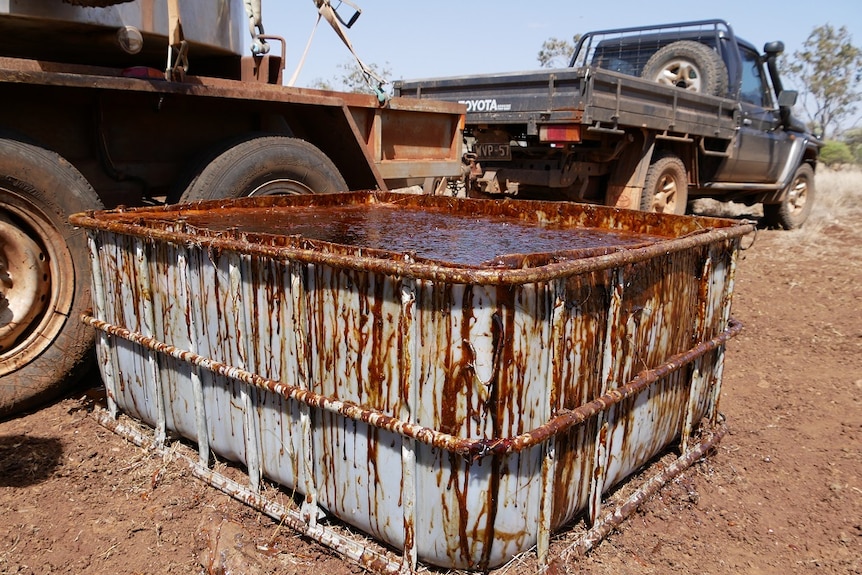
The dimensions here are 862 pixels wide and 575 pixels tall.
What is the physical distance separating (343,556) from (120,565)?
783 millimetres

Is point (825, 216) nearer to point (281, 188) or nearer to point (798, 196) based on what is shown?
point (798, 196)

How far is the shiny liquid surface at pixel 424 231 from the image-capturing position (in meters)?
2.75

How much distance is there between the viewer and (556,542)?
2.37m

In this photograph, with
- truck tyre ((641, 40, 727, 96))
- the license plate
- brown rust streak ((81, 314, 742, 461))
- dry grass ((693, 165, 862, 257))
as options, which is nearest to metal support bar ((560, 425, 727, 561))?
brown rust streak ((81, 314, 742, 461))

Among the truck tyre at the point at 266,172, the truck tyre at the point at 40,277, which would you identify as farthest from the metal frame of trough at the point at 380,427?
the truck tyre at the point at 266,172

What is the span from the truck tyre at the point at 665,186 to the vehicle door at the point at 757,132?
1.36 m

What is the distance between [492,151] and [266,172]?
4.49m

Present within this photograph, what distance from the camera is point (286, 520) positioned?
95.3 inches

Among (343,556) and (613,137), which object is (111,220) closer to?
(343,556)

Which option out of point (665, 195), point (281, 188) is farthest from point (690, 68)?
point (281, 188)

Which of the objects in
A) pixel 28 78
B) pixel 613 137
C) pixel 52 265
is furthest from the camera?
pixel 613 137

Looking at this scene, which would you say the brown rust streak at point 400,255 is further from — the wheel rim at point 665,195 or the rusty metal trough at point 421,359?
the wheel rim at point 665,195

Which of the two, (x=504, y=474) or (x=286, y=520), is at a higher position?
(x=504, y=474)

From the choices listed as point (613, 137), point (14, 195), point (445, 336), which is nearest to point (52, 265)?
point (14, 195)
